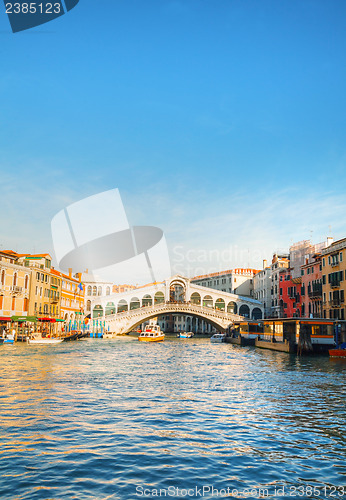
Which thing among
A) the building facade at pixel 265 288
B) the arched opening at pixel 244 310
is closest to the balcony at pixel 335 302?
the building facade at pixel 265 288

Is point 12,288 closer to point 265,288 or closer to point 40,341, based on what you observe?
point 40,341

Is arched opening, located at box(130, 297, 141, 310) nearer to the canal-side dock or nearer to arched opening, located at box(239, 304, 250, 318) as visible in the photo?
arched opening, located at box(239, 304, 250, 318)

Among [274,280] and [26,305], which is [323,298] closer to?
[274,280]

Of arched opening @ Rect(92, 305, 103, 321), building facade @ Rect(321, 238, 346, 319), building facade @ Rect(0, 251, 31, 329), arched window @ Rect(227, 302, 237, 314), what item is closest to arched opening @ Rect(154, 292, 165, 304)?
arched opening @ Rect(92, 305, 103, 321)

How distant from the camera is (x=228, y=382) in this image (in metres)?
19.8

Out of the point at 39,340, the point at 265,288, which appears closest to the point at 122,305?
the point at 265,288

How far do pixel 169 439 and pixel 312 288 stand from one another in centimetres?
4671

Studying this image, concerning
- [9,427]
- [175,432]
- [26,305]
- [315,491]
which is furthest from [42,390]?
[26,305]

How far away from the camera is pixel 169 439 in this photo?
10.3 meters

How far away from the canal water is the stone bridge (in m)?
49.6

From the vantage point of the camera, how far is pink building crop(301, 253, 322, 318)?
52.2 metres

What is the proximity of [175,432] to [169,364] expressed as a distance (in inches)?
673

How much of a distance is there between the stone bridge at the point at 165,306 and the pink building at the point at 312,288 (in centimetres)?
1577

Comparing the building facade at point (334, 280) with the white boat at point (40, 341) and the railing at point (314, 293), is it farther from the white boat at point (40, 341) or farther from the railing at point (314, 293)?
the white boat at point (40, 341)
